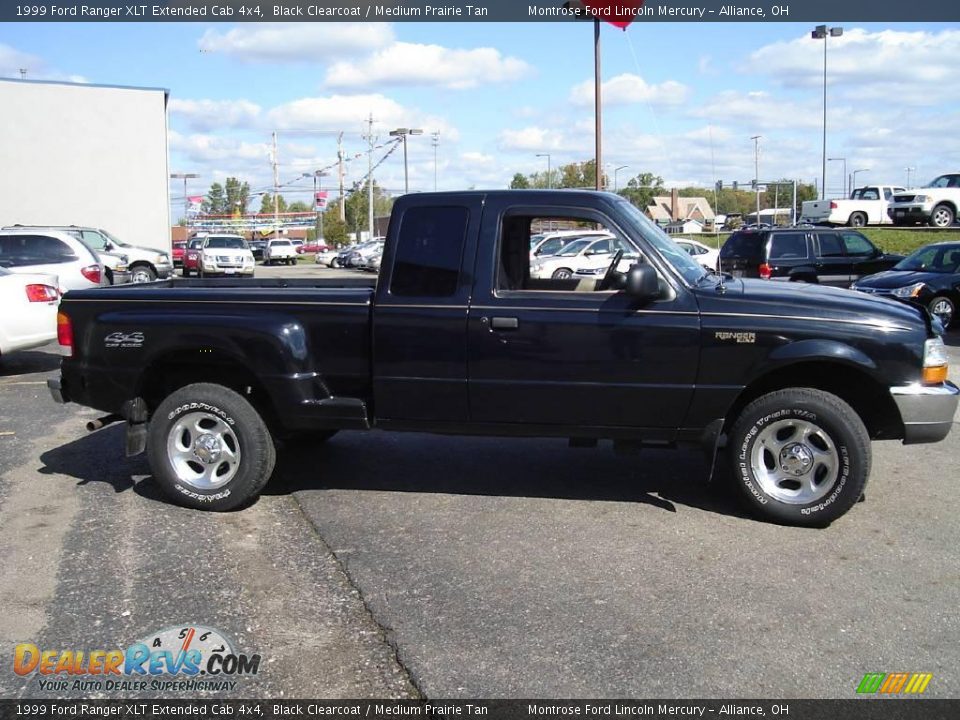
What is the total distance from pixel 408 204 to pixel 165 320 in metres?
1.71

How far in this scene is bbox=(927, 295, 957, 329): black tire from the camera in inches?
574

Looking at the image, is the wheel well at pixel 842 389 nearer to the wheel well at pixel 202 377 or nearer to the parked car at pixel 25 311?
the wheel well at pixel 202 377

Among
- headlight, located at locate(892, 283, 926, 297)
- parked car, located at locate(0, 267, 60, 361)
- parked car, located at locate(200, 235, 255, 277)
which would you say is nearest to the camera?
parked car, located at locate(0, 267, 60, 361)

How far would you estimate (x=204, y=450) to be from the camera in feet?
19.3

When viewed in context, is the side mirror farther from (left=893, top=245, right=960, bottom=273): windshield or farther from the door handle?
(left=893, top=245, right=960, bottom=273): windshield

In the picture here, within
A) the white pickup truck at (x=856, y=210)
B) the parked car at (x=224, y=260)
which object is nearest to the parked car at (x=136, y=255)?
the parked car at (x=224, y=260)

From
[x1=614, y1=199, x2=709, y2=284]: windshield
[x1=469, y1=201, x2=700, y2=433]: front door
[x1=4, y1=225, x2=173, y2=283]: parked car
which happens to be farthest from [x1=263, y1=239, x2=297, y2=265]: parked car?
[x1=469, y1=201, x2=700, y2=433]: front door

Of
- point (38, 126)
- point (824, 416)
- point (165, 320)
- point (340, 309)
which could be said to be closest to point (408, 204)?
point (340, 309)

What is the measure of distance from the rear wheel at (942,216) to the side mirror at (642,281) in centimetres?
3316

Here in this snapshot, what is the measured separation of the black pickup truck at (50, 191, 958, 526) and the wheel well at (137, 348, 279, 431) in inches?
0.8

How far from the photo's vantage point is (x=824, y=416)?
17.4 feet

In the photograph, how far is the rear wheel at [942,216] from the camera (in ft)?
112

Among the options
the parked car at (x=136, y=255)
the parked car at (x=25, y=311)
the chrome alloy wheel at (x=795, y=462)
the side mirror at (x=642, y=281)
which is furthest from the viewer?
the parked car at (x=136, y=255)

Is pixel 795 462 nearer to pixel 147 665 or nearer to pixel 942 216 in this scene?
pixel 147 665
